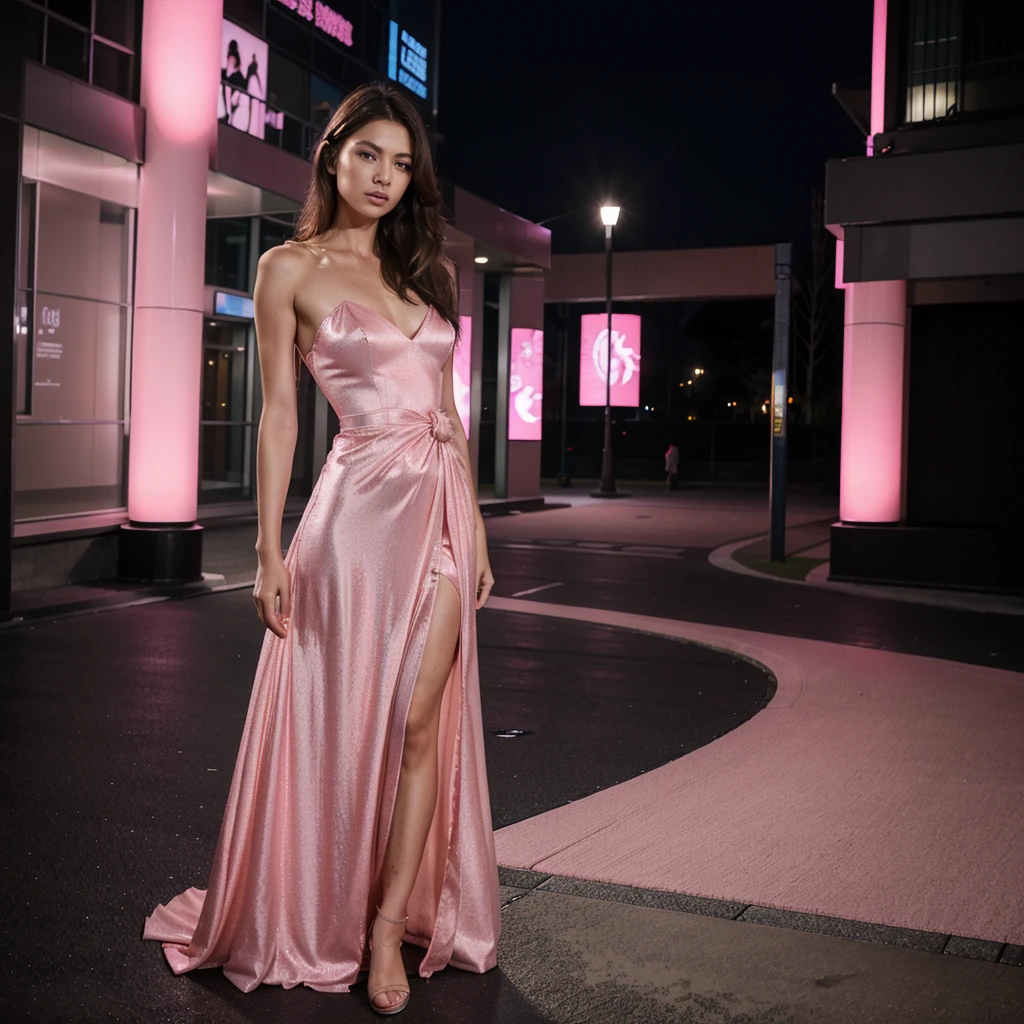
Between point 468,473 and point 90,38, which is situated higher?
point 90,38

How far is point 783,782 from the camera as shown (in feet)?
17.4

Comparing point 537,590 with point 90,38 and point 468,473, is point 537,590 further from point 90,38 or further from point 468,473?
point 468,473

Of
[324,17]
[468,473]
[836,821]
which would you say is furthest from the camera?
[324,17]

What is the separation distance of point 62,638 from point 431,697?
6648 millimetres

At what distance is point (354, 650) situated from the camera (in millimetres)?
3205

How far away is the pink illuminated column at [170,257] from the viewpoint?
38.9 ft

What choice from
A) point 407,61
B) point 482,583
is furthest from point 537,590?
point 407,61

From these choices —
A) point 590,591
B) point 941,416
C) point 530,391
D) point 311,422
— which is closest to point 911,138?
point 941,416

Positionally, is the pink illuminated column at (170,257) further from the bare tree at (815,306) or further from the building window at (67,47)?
the bare tree at (815,306)

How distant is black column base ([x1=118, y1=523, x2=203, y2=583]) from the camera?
12.0m

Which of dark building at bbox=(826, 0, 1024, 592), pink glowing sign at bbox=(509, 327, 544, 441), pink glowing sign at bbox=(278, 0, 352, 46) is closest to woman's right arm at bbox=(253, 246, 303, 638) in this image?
dark building at bbox=(826, 0, 1024, 592)

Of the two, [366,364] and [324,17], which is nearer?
[366,364]

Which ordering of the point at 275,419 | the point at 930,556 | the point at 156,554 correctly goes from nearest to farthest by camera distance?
the point at 275,419
the point at 156,554
the point at 930,556

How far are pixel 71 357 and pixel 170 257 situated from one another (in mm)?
5832
